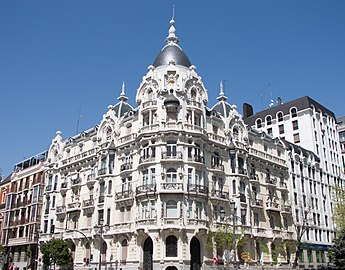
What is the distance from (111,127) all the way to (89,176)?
798 cm

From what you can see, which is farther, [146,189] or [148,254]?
[146,189]

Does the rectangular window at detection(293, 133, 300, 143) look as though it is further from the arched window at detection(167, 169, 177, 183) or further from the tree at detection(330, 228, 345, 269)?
the tree at detection(330, 228, 345, 269)

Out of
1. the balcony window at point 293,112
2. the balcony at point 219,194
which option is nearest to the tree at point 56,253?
the balcony at point 219,194

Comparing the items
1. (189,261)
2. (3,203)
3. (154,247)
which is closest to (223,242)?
(189,261)

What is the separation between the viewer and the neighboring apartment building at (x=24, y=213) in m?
63.9

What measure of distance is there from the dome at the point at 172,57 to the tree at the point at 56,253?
1076 inches

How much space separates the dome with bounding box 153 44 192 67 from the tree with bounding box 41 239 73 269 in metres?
27.3

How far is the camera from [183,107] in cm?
4725

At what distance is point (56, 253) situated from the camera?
50500mm

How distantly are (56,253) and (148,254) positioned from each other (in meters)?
14.0

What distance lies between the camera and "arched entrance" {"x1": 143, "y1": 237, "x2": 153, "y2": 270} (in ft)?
144

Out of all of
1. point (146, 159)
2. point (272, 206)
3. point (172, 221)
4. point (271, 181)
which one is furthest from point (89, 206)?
point (271, 181)

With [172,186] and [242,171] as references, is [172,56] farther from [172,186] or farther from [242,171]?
[172,186]

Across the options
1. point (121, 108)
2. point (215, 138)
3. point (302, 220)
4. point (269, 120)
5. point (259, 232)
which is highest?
point (269, 120)
